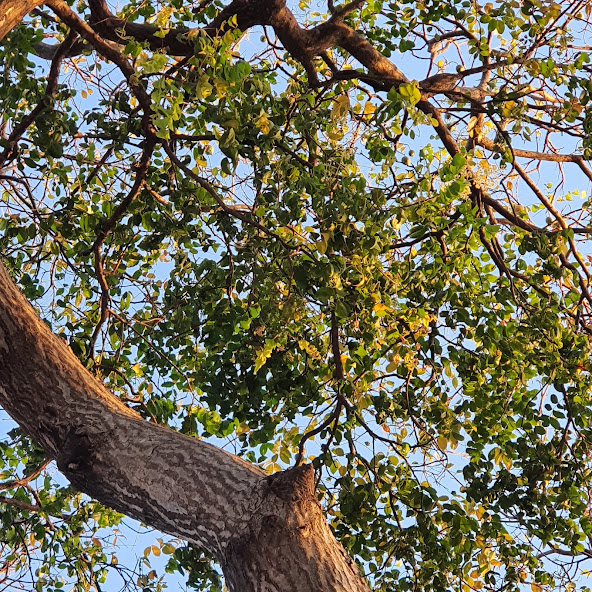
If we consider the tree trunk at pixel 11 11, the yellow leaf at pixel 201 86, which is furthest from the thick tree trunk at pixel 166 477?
the yellow leaf at pixel 201 86

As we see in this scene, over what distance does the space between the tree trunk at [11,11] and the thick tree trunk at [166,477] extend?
0.95m

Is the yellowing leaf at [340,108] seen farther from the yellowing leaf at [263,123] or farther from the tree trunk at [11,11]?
the tree trunk at [11,11]

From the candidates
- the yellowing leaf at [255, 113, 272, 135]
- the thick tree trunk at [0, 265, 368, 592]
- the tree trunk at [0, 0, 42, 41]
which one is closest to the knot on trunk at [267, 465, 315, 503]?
the thick tree trunk at [0, 265, 368, 592]

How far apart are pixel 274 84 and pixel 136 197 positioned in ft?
3.99

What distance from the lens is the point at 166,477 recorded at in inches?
98.7

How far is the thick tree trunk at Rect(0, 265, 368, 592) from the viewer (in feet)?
7.51

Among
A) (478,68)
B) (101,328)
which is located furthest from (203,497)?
(478,68)

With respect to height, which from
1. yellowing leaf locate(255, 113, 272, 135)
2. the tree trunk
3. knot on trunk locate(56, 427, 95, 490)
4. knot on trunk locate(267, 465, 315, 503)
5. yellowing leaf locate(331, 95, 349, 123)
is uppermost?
the tree trunk

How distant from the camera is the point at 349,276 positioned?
3090mm

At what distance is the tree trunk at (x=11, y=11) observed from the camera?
9.29ft

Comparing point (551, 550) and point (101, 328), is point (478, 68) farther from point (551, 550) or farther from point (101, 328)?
point (551, 550)

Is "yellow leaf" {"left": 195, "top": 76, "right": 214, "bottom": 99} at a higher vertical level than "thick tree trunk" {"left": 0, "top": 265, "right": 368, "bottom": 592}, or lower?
higher

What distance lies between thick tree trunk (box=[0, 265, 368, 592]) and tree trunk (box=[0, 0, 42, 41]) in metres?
0.95

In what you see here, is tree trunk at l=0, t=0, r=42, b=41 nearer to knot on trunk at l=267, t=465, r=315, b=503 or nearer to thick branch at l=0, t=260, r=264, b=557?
thick branch at l=0, t=260, r=264, b=557
